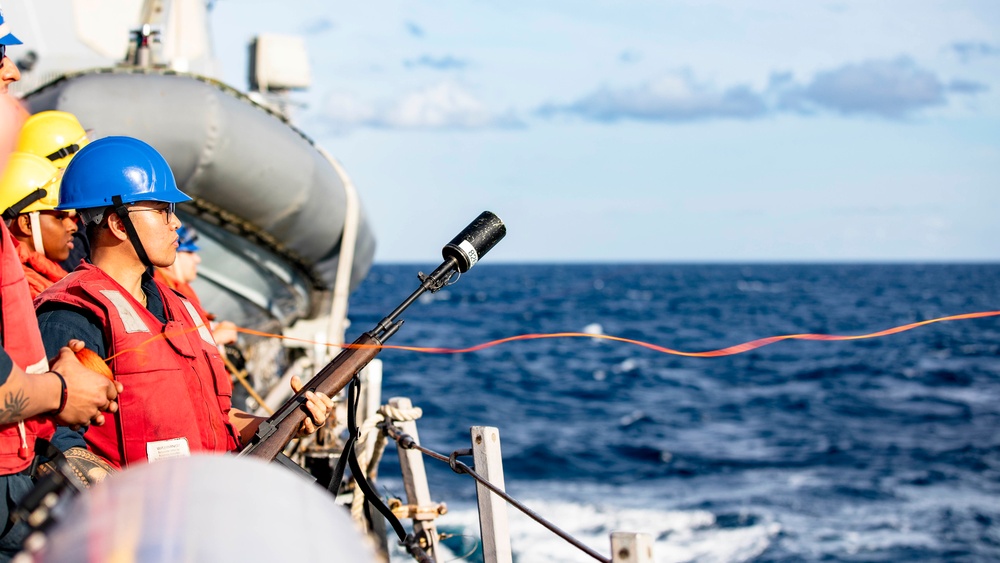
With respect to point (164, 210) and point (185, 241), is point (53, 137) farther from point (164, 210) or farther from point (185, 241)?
point (185, 241)

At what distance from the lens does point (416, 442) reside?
3.79 m

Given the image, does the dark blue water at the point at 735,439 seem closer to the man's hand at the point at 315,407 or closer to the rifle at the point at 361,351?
the rifle at the point at 361,351

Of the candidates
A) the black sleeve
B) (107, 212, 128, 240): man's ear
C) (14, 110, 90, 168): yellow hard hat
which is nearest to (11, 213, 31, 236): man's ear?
(14, 110, 90, 168): yellow hard hat

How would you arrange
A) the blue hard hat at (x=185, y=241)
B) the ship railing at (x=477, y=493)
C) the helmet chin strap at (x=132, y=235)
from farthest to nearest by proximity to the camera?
the blue hard hat at (x=185, y=241) < the helmet chin strap at (x=132, y=235) < the ship railing at (x=477, y=493)

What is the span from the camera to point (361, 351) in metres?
2.75

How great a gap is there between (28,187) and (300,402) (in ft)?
4.11

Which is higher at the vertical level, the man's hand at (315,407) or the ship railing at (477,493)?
the man's hand at (315,407)

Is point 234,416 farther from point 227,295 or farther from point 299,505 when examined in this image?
point 227,295

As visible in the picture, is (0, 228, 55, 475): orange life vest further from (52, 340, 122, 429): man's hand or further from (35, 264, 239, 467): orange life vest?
(35, 264, 239, 467): orange life vest

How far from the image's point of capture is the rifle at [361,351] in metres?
2.57

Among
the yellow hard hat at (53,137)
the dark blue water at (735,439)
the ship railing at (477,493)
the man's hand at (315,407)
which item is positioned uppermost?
the yellow hard hat at (53,137)

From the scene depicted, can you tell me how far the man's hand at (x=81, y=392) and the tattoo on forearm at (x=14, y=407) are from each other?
95 mm

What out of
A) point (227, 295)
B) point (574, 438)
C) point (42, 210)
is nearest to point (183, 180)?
point (227, 295)

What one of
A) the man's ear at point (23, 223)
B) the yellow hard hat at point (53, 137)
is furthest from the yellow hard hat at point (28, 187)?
the yellow hard hat at point (53, 137)
